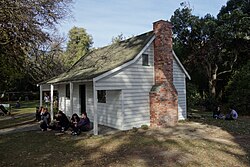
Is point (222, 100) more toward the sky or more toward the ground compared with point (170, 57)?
more toward the ground

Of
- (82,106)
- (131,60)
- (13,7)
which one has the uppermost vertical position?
(13,7)

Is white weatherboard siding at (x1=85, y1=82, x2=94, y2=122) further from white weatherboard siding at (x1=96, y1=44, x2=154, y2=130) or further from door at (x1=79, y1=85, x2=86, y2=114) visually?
white weatherboard siding at (x1=96, y1=44, x2=154, y2=130)

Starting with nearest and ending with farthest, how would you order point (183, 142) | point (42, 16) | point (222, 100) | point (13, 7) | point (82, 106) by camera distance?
point (13, 7) → point (183, 142) → point (42, 16) → point (82, 106) → point (222, 100)

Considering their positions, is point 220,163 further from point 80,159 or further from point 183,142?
point 80,159

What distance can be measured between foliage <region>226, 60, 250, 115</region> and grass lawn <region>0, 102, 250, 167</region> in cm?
832

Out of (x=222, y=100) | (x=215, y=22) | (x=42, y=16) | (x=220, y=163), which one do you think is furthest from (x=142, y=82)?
(x=222, y=100)

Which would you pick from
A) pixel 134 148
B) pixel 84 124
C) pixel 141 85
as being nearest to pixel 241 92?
pixel 141 85

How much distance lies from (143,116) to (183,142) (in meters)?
4.32

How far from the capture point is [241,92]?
20.1 m

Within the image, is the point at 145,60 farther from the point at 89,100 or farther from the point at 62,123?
the point at 62,123

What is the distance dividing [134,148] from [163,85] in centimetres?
570

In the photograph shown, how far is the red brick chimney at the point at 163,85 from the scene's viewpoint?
13.6 meters

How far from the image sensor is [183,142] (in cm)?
957

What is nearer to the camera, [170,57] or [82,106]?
[170,57]
